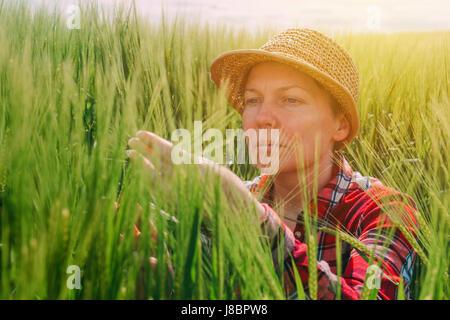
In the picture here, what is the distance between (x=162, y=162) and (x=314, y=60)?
718 mm

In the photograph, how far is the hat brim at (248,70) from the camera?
1.12 meters

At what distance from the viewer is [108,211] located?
20.6 inches

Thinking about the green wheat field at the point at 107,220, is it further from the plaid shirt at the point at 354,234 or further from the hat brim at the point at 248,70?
the hat brim at the point at 248,70

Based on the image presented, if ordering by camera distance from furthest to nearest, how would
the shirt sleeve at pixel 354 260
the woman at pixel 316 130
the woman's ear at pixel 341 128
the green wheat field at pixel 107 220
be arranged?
the woman's ear at pixel 341 128 < the woman at pixel 316 130 < the shirt sleeve at pixel 354 260 < the green wheat field at pixel 107 220

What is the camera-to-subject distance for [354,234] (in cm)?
105

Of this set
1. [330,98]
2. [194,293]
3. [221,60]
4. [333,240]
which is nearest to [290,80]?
Result: [330,98]

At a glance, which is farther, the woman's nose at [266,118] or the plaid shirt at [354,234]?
the woman's nose at [266,118]

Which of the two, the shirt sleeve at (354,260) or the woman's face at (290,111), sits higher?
the woman's face at (290,111)

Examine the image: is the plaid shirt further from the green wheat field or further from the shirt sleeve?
the green wheat field

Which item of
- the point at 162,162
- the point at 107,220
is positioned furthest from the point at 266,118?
the point at 107,220

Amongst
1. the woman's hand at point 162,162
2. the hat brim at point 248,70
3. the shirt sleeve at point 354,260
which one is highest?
the hat brim at point 248,70

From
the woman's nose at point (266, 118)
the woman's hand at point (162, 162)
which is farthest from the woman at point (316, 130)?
the woman's hand at point (162, 162)

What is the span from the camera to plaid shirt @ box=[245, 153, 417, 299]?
74 cm

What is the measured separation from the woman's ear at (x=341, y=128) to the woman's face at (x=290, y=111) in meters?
0.03
